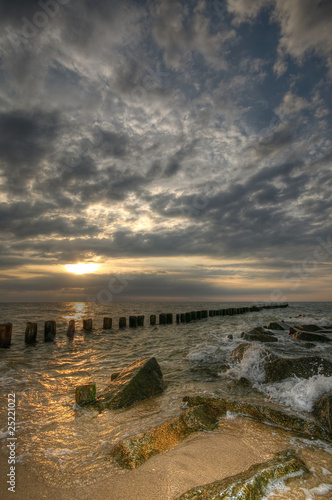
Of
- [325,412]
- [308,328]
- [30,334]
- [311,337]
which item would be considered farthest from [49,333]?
[308,328]

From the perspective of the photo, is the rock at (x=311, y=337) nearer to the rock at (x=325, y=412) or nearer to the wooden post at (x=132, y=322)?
the rock at (x=325, y=412)

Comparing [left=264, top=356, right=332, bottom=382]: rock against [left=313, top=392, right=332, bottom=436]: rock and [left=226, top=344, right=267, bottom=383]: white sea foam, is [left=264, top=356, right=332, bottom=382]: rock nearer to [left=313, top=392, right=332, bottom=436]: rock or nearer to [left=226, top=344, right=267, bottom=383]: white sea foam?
[left=226, top=344, right=267, bottom=383]: white sea foam

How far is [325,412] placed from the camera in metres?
3.98

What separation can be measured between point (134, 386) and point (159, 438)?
2.06m

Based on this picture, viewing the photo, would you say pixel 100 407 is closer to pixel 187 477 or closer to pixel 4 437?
pixel 4 437

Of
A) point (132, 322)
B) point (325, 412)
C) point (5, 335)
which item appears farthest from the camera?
point (132, 322)

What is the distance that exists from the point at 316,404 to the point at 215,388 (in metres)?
2.15

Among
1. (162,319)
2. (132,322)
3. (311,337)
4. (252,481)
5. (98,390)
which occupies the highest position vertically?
(252,481)

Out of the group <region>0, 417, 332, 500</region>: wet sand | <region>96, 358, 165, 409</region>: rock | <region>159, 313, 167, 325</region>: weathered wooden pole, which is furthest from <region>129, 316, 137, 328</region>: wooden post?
<region>0, 417, 332, 500</region>: wet sand

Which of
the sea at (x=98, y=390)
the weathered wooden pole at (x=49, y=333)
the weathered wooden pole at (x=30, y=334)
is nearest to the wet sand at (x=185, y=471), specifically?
the sea at (x=98, y=390)

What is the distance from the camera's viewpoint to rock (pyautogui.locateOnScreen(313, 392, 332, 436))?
151 inches

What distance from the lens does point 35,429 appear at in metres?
4.07

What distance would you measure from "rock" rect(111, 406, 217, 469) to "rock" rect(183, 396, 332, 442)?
413 millimetres

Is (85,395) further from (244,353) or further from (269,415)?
(244,353)
